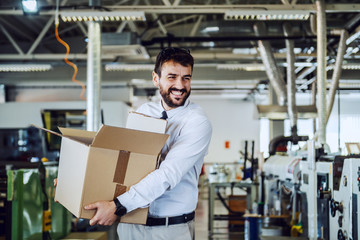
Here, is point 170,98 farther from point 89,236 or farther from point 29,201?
point 89,236

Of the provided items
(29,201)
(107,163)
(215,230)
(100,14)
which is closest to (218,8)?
(100,14)

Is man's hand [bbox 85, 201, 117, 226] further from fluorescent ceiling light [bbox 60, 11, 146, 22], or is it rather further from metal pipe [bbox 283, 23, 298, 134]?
metal pipe [bbox 283, 23, 298, 134]

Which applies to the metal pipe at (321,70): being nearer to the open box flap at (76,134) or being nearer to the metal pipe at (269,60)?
the metal pipe at (269,60)

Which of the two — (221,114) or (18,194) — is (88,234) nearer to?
(18,194)

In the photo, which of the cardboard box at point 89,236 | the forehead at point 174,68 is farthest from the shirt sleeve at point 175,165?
the cardboard box at point 89,236

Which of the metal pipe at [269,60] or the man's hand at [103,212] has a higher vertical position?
the metal pipe at [269,60]

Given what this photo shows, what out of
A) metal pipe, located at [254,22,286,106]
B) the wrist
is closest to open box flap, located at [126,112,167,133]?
the wrist

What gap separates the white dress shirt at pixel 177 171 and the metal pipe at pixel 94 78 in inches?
149

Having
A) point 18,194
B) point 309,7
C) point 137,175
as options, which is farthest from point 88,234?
point 309,7

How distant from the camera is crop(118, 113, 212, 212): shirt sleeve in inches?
62.4

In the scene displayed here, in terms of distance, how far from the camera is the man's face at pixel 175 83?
5.91 feet

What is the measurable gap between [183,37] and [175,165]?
6159mm

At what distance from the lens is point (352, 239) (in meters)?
2.87

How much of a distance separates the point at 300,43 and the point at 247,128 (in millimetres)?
8374
